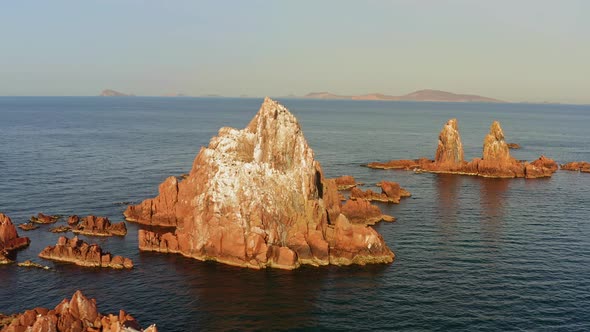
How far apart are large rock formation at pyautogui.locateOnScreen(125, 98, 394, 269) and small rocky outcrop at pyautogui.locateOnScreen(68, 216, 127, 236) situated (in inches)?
311

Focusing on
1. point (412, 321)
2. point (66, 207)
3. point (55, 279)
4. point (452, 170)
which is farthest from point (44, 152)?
point (412, 321)

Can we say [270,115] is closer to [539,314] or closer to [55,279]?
[55,279]

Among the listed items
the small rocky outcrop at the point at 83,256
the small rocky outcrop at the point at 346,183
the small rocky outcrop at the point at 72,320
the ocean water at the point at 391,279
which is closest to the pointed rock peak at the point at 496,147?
the ocean water at the point at 391,279

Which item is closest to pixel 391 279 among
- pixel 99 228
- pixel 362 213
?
pixel 362 213

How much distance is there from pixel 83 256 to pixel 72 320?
85.9 ft

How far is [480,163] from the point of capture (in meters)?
149

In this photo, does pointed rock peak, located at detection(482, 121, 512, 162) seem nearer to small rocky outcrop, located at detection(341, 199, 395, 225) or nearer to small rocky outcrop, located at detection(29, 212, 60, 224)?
small rocky outcrop, located at detection(341, 199, 395, 225)

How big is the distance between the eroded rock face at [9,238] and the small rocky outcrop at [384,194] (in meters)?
65.2

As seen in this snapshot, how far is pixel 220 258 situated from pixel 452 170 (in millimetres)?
93664

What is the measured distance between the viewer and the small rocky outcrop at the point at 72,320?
4900cm

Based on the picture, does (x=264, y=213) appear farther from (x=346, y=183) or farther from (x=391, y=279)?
(x=346, y=183)

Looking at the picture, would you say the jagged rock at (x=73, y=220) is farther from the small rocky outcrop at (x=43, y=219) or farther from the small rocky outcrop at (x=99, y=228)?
the small rocky outcrop at (x=43, y=219)

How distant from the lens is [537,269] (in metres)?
73.1

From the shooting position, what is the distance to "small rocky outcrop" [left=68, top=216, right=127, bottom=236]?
293 feet
